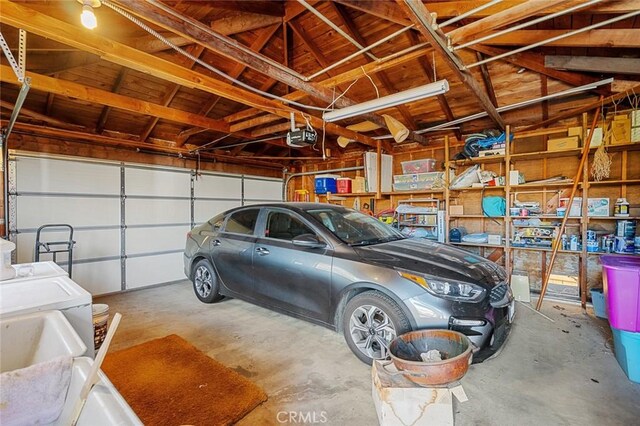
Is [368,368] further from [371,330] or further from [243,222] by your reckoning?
[243,222]

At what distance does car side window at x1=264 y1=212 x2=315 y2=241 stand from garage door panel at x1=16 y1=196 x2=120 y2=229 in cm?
310

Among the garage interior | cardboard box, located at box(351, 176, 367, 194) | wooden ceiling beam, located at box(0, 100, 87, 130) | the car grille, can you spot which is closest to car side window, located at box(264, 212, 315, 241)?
the garage interior

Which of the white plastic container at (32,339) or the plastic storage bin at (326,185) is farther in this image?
the plastic storage bin at (326,185)

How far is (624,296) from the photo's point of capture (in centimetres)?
234

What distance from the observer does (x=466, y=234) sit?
203 inches

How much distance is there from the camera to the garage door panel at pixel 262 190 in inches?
280

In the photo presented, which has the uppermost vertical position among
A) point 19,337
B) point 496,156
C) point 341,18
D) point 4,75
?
point 341,18

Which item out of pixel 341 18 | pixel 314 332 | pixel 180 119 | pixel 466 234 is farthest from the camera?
pixel 466 234

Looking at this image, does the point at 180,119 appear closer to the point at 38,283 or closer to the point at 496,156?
the point at 38,283

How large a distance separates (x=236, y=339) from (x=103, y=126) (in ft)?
13.4

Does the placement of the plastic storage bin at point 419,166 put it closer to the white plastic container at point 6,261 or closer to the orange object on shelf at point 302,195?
the orange object on shelf at point 302,195

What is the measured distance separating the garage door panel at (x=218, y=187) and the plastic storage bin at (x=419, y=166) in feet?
11.9

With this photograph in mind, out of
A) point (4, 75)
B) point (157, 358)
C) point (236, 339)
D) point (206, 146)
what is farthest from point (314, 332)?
point (206, 146)

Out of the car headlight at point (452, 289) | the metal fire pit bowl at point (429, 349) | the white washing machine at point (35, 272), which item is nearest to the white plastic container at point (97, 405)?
the white washing machine at point (35, 272)
